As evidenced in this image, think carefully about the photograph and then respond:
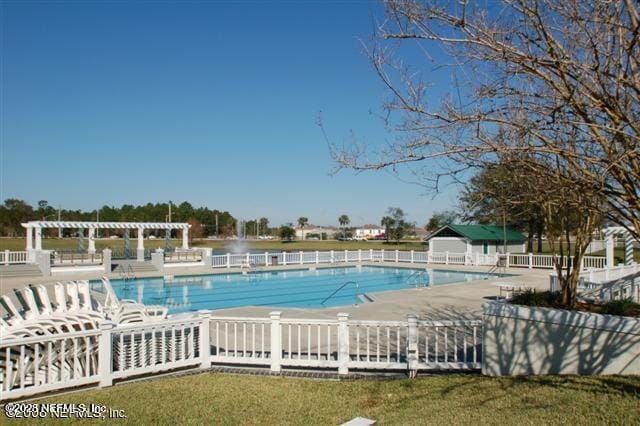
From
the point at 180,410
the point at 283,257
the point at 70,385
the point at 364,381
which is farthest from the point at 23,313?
the point at 283,257

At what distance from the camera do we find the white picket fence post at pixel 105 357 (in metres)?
6.45

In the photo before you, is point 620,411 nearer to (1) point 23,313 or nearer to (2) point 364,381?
(2) point 364,381

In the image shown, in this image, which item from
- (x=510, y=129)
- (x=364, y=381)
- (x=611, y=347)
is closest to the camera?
(x=510, y=129)

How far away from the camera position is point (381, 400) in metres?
5.64

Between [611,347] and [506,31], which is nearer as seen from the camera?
[506,31]

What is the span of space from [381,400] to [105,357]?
3626mm

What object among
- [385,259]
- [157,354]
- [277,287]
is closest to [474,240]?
[385,259]

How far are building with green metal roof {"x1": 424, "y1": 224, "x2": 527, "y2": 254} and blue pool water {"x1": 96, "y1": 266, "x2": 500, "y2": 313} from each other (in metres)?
5.26

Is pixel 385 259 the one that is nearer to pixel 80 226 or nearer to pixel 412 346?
pixel 80 226

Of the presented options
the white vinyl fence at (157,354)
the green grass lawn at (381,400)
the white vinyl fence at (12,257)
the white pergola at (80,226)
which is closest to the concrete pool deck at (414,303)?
the white vinyl fence at (157,354)

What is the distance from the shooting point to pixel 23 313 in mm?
8031

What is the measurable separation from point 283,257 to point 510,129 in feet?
86.8

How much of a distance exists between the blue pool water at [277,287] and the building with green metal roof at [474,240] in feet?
17.2

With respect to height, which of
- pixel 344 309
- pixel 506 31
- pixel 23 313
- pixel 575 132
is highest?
pixel 506 31
